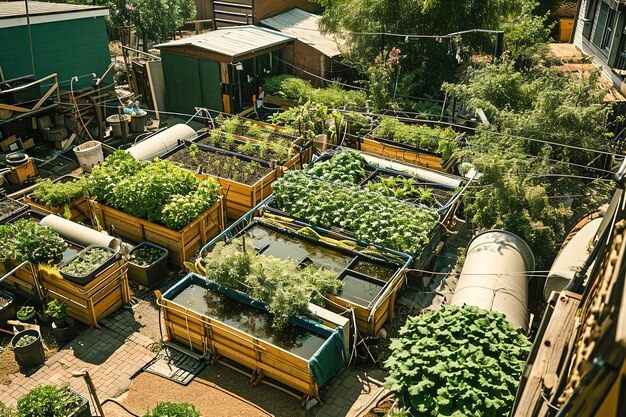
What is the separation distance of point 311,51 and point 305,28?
2.86 metres

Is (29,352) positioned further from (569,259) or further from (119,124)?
(569,259)

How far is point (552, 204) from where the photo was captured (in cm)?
1443

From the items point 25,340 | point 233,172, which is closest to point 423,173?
point 233,172

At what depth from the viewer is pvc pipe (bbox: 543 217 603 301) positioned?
1175 centimetres

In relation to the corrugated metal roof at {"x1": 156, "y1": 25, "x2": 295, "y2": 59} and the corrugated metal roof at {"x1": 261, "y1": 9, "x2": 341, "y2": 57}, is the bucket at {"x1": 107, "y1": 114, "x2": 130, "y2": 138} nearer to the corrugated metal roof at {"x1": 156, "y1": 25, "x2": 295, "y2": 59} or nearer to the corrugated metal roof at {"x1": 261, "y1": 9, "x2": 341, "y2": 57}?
the corrugated metal roof at {"x1": 156, "y1": 25, "x2": 295, "y2": 59}

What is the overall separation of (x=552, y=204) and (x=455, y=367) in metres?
6.83

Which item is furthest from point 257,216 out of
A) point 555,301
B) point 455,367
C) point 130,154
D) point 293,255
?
point 555,301

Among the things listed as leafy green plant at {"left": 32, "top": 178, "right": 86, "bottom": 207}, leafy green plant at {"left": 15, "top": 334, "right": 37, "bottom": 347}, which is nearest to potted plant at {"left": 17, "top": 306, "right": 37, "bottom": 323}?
leafy green plant at {"left": 15, "top": 334, "right": 37, "bottom": 347}

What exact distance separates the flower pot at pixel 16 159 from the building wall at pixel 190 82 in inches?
268

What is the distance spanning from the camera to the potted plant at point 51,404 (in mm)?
9688

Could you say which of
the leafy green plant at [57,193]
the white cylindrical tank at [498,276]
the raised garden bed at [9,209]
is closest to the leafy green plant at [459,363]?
the white cylindrical tank at [498,276]

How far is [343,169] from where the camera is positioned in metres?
16.7

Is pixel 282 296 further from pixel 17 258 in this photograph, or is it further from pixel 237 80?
pixel 237 80

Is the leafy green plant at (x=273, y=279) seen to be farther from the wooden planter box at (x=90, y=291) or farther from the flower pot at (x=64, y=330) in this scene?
the flower pot at (x=64, y=330)
